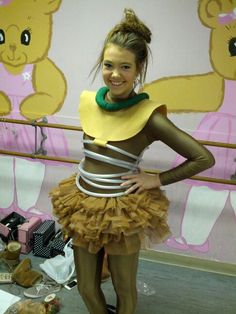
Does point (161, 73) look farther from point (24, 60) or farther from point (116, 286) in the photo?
point (116, 286)

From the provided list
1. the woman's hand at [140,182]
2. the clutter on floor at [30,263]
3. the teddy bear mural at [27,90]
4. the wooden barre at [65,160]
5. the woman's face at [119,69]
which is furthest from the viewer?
the teddy bear mural at [27,90]

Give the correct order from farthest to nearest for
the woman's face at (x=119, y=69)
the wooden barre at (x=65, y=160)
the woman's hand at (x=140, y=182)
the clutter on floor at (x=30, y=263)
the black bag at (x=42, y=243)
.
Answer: the black bag at (x=42, y=243) → the wooden barre at (x=65, y=160) → the clutter on floor at (x=30, y=263) → the woman's hand at (x=140, y=182) → the woman's face at (x=119, y=69)

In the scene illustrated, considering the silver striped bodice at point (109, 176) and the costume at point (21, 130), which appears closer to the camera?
the silver striped bodice at point (109, 176)

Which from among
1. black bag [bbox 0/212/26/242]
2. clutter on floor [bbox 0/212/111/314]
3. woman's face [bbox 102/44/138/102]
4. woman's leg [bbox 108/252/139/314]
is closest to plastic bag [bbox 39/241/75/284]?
clutter on floor [bbox 0/212/111/314]

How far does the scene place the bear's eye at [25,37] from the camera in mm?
2057

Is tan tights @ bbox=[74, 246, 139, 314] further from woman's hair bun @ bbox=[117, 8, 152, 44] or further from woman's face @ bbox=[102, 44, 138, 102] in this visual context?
woman's hair bun @ bbox=[117, 8, 152, 44]

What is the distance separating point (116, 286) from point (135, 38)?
0.91 meters

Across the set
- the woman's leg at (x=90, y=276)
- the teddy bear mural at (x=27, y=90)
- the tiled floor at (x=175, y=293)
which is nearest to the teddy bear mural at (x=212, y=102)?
the tiled floor at (x=175, y=293)

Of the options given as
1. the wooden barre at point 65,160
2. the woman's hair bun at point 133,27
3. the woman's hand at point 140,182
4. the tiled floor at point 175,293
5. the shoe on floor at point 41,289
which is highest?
the woman's hair bun at point 133,27

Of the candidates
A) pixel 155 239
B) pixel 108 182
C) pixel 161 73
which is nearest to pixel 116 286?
pixel 155 239

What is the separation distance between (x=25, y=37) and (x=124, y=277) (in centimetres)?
148

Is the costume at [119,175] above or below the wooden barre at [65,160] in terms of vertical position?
above

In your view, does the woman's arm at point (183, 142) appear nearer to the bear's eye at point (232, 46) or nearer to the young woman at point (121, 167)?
the young woman at point (121, 167)

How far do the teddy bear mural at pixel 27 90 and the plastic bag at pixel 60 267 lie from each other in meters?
0.38
